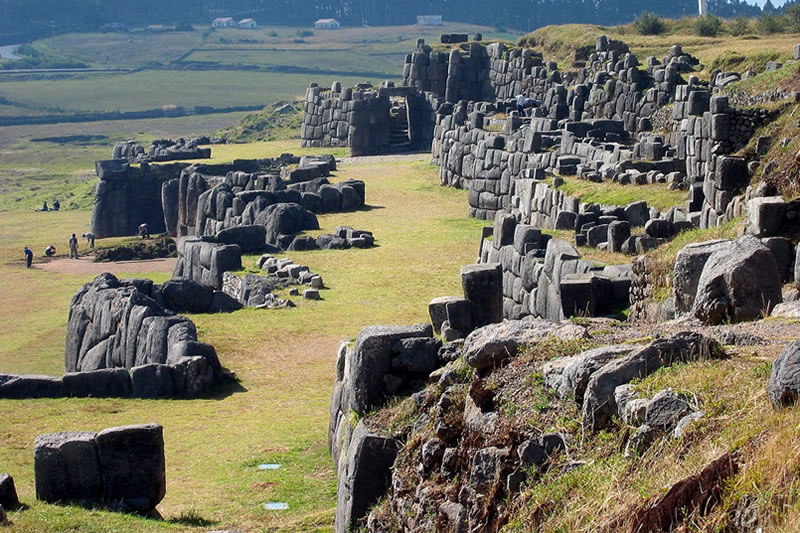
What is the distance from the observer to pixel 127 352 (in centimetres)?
3192

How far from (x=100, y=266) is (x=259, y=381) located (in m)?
31.2

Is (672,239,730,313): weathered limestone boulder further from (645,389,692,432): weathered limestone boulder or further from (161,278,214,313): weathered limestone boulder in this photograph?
(161,278,214,313): weathered limestone boulder

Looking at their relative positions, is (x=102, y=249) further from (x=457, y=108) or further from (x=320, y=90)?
(x=320, y=90)

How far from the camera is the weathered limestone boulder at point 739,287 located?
14617 mm

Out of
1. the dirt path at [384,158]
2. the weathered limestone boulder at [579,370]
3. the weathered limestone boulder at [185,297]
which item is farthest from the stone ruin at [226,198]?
the weathered limestone boulder at [579,370]

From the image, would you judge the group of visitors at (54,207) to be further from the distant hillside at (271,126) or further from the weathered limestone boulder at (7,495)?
the weathered limestone boulder at (7,495)

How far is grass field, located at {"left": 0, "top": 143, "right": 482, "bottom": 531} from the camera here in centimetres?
1830

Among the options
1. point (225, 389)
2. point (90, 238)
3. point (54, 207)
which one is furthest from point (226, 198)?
point (225, 389)

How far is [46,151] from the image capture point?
4806 inches

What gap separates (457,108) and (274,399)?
4367cm

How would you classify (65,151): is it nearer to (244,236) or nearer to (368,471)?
(244,236)

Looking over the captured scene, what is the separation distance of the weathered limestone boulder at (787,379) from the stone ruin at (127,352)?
763 inches

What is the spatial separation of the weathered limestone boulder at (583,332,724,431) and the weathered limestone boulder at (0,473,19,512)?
887 centimetres

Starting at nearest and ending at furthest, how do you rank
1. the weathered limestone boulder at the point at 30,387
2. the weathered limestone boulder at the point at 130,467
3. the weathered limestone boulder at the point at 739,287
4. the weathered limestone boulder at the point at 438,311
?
the weathered limestone boulder at the point at 739,287 → the weathered limestone boulder at the point at 130,467 → the weathered limestone boulder at the point at 438,311 → the weathered limestone boulder at the point at 30,387
